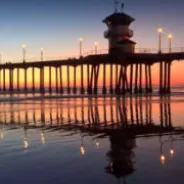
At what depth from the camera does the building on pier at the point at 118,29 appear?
5288 cm

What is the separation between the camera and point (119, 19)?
5403 centimetres

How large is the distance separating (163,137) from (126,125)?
13.3 ft

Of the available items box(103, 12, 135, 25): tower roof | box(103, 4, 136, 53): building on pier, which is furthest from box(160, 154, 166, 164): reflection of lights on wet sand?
box(103, 12, 135, 25): tower roof

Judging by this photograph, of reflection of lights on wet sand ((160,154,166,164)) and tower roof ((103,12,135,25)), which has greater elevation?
tower roof ((103,12,135,25))

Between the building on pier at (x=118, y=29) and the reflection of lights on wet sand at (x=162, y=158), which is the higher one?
the building on pier at (x=118, y=29)

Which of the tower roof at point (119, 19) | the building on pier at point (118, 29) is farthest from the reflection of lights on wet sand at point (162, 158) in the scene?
the tower roof at point (119, 19)

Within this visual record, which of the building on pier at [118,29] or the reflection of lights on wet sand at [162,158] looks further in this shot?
the building on pier at [118,29]

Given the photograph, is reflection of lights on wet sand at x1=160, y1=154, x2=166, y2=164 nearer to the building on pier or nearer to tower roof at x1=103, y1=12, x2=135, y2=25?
the building on pier

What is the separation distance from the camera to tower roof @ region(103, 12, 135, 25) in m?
54.0

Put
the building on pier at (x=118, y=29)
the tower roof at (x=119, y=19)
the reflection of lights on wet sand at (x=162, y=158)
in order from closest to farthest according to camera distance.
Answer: the reflection of lights on wet sand at (x=162, y=158) → the building on pier at (x=118, y=29) → the tower roof at (x=119, y=19)

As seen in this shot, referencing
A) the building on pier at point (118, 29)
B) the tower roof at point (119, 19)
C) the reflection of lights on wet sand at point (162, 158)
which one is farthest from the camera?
the tower roof at point (119, 19)

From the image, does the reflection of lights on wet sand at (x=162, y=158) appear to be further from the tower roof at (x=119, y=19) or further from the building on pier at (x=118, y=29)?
the tower roof at (x=119, y=19)

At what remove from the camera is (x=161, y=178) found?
775 centimetres

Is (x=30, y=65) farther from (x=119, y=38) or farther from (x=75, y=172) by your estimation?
(x=75, y=172)
